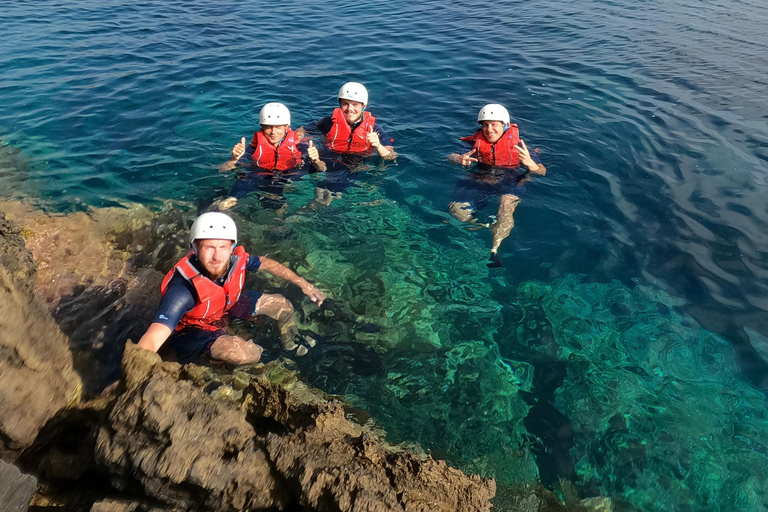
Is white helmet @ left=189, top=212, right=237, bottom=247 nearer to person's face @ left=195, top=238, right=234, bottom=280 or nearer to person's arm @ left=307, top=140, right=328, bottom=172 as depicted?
person's face @ left=195, top=238, right=234, bottom=280

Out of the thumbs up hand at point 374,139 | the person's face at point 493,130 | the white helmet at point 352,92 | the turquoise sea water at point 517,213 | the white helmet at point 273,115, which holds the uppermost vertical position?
the white helmet at point 352,92

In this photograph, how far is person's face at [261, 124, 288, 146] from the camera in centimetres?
793

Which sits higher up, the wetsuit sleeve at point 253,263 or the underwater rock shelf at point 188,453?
the underwater rock shelf at point 188,453

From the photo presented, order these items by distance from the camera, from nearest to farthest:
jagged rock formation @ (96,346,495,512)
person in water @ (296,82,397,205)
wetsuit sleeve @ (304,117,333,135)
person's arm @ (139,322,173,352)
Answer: jagged rock formation @ (96,346,495,512) → person's arm @ (139,322,173,352) → person in water @ (296,82,397,205) → wetsuit sleeve @ (304,117,333,135)

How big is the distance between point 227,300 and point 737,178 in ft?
27.7

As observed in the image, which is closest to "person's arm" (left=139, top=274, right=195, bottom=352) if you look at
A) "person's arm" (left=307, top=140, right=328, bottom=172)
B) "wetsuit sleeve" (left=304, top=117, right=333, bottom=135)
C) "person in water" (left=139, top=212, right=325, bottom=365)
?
"person in water" (left=139, top=212, right=325, bottom=365)

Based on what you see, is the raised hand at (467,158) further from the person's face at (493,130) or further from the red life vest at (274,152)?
the red life vest at (274,152)

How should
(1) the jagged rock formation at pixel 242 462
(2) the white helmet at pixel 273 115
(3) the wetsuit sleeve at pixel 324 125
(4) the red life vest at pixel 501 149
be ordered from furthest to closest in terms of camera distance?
(3) the wetsuit sleeve at pixel 324 125, (4) the red life vest at pixel 501 149, (2) the white helmet at pixel 273 115, (1) the jagged rock formation at pixel 242 462

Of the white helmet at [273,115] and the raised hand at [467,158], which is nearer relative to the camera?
the white helmet at [273,115]

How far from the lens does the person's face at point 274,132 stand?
312 inches

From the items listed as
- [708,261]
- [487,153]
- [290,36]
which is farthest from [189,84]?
[708,261]

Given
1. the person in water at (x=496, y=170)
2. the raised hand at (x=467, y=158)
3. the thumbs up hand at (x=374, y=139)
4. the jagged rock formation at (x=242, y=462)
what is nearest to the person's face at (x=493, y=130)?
the person in water at (x=496, y=170)

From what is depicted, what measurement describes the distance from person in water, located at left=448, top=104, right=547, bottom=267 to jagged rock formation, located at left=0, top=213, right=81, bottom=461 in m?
5.47

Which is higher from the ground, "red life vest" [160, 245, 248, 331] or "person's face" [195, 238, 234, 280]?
"person's face" [195, 238, 234, 280]
